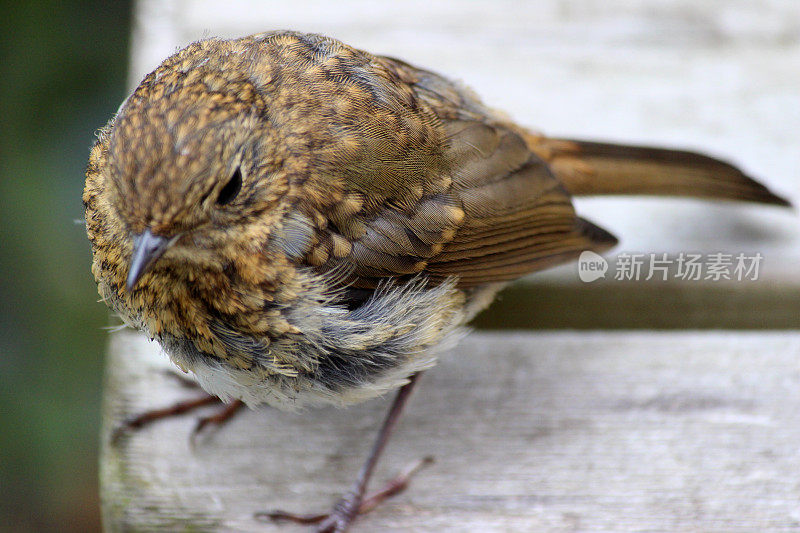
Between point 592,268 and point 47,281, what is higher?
point 592,268

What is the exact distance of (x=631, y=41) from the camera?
3678 mm

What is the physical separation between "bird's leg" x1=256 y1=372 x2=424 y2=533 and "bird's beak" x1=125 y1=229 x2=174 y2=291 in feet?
2.91

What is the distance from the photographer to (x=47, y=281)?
11.6 feet

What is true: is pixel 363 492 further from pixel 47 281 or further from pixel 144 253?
pixel 47 281

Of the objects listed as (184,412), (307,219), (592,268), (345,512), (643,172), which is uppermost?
(643,172)

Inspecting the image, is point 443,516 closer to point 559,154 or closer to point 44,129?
point 559,154

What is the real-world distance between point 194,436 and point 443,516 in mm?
765

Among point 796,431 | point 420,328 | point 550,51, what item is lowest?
point 796,431

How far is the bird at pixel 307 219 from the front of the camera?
5.55 ft

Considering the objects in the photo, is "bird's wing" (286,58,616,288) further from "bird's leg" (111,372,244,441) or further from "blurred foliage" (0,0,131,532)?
"blurred foliage" (0,0,131,532)

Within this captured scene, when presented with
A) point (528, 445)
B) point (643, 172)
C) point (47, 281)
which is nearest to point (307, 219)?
point (528, 445)

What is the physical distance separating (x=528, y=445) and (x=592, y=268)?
65 centimetres

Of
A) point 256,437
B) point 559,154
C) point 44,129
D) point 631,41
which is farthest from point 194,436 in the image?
point 631,41
